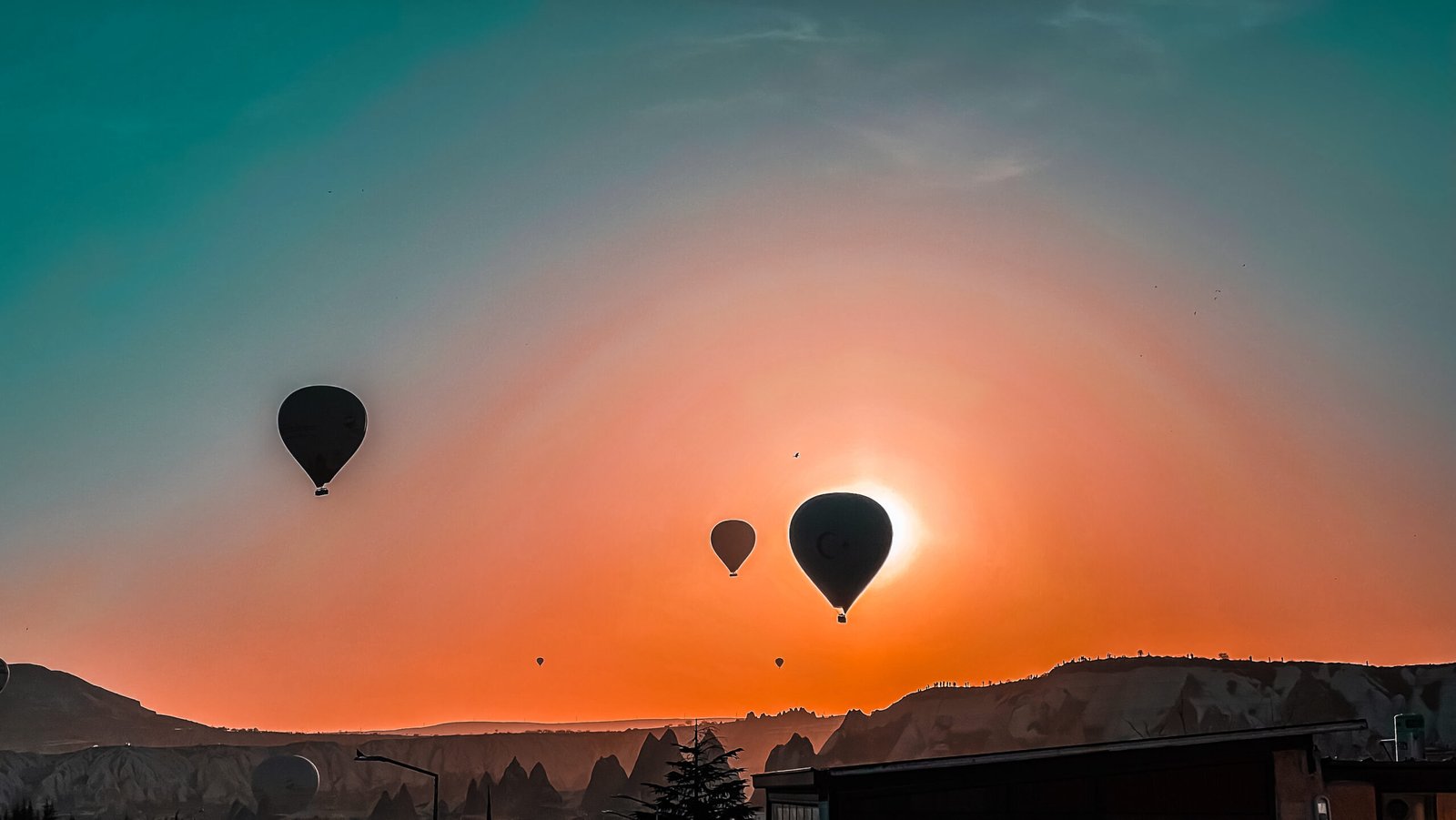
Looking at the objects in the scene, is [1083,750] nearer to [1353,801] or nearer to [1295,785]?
[1295,785]

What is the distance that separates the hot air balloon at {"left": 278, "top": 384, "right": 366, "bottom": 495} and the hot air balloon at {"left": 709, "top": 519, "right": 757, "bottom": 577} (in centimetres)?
Answer: 2521

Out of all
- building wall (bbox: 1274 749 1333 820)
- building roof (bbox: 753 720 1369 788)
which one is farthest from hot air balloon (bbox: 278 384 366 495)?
building wall (bbox: 1274 749 1333 820)

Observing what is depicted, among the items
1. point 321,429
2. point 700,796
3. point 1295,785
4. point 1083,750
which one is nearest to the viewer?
point 1295,785

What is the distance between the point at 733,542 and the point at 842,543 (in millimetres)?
21730

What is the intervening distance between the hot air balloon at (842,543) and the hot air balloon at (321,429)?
52.0 ft

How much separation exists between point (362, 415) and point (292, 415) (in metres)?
2.36

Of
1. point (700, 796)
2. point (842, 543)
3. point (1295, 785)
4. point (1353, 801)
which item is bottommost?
point (1295, 785)

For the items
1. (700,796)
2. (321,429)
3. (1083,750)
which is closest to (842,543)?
(700,796)

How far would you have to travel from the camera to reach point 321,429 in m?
57.3

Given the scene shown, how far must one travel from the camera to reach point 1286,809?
33.6 meters

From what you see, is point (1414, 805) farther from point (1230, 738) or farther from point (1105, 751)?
point (1105, 751)

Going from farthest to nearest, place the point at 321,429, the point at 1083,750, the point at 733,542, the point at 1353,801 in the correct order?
the point at 733,542, the point at 321,429, the point at 1353,801, the point at 1083,750

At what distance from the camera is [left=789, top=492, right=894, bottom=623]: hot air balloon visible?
5794 centimetres

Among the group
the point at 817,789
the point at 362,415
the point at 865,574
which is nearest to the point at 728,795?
the point at 865,574
